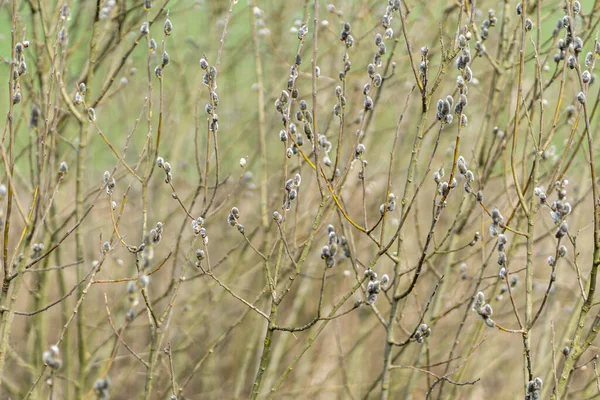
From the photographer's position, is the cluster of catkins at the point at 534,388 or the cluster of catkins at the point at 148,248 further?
the cluster of catkins at the point at 534,388

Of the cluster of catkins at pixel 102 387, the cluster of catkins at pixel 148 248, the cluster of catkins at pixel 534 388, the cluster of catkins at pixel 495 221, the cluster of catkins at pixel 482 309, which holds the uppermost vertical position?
the cluster of catkins at pixel 495 221

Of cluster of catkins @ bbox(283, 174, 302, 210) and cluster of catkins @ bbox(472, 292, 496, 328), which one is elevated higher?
cluster of catkins @ bbox(283, 174, 302, 210)

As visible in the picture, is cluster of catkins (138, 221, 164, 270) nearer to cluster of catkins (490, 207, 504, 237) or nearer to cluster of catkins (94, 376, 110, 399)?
cluster of catkins (94, 376, 110, 399)

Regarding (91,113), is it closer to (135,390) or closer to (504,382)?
(135,390)

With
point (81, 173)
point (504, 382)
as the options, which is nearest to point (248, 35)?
point (81, 173)

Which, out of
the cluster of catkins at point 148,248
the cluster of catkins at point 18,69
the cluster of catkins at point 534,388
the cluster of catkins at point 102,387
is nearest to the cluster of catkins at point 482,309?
the cluster of catkins at point 534,388

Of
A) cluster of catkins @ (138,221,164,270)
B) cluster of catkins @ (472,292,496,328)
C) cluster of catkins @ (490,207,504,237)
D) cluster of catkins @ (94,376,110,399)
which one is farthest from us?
cluster of catkins @ (490,207,504,237)

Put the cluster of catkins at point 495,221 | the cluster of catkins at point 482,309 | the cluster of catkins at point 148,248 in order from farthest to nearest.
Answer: the cluster of catkins at point 495,221 → the cluster of catkins at point 482,309 → the cluster of catkins at point 148,248

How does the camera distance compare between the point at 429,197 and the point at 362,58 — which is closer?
the point at 362,58

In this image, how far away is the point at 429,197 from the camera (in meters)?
7.18

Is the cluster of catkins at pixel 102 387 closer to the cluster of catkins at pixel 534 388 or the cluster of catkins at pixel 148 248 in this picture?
the cluster of catkins at pixel 148 248

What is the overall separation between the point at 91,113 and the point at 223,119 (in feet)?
13.0

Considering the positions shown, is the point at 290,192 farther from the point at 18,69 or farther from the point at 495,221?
the point at 18,69

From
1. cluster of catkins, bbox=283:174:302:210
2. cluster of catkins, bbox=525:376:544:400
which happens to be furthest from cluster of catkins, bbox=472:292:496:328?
cluster of catkins, bbox=283:174:302:210
